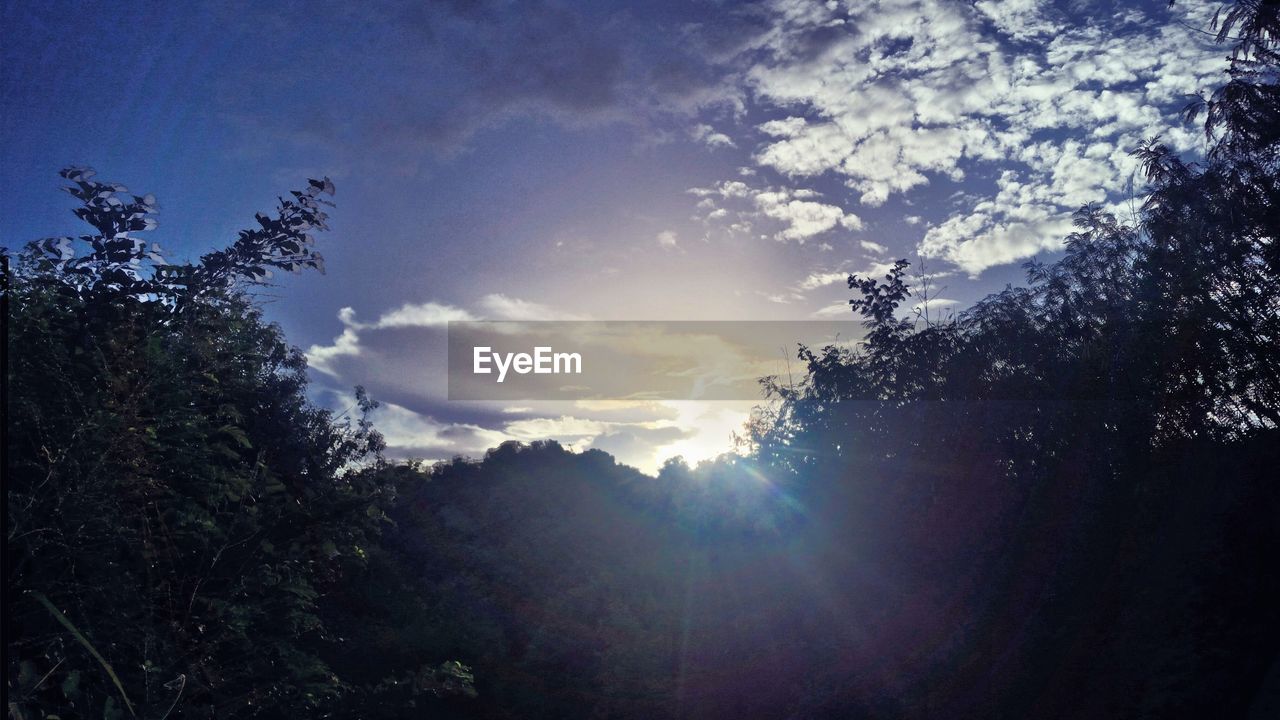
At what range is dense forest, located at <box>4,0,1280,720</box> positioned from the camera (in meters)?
3.00

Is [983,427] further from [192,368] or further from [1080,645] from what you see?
[192,368]

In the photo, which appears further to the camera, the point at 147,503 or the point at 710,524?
the point at 710,524

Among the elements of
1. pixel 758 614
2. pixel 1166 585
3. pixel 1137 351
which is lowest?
pixel 758 614

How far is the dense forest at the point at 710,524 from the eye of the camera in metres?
3.00

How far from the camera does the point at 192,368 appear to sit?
3.69 m

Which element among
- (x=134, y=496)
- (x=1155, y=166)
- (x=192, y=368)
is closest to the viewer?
(x=134, y=496)

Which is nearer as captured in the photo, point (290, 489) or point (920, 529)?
point (290, 489)

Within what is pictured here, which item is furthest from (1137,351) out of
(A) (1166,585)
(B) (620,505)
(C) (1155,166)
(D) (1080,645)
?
(B) (620,505)

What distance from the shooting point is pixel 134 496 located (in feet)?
9.84

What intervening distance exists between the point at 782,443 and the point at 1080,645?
13.8m

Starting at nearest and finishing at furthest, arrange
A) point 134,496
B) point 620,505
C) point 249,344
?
1. point 134,496
2. point 249,344
3. point 620,505

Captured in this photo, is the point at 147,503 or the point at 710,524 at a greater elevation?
the point at 147,503

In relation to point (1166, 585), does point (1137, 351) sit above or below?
above

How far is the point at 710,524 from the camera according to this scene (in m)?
25.2
